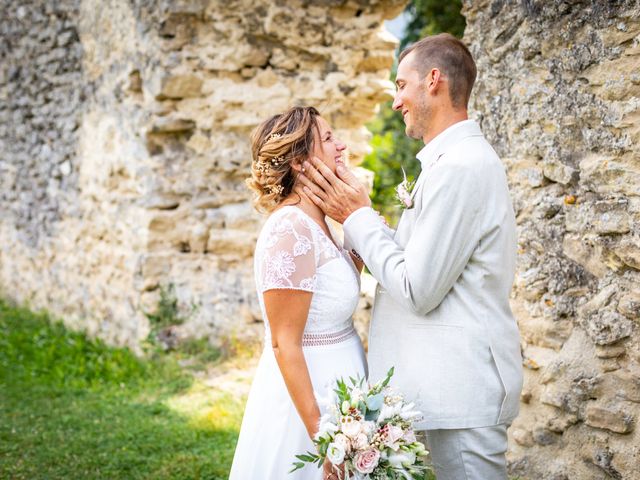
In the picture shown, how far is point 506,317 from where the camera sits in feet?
7.47

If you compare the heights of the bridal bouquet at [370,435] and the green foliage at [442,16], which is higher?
the green foliage at [442,16]

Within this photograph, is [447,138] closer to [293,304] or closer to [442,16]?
[293,304]

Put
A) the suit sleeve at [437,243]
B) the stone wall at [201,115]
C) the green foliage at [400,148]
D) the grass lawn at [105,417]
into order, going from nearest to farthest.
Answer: the suit sleeve at [437,243]
the grass lawn at [105,417]
the stone wall at [201,115]
the green foliage at [400,148]

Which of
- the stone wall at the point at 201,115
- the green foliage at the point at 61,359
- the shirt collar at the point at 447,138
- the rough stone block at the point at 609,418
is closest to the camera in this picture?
the shirt collar at the point at 447,138

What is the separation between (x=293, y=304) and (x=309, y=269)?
14 cm

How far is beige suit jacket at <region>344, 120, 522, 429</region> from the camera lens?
84.7 inches

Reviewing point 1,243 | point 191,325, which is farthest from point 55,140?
point 191,325

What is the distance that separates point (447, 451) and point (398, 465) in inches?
10.6

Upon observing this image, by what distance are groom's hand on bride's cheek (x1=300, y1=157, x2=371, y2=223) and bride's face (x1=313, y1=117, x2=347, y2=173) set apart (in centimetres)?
3

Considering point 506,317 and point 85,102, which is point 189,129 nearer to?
point 85,102

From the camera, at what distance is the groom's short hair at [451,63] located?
93.0 inches

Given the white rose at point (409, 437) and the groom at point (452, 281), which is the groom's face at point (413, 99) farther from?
the white rose at point (409, 437)

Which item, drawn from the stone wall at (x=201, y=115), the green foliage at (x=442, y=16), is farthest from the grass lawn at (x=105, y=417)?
the green foliage at (x=442, y=16)

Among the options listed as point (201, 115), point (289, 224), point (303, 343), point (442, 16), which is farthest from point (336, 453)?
point (442, 16)
